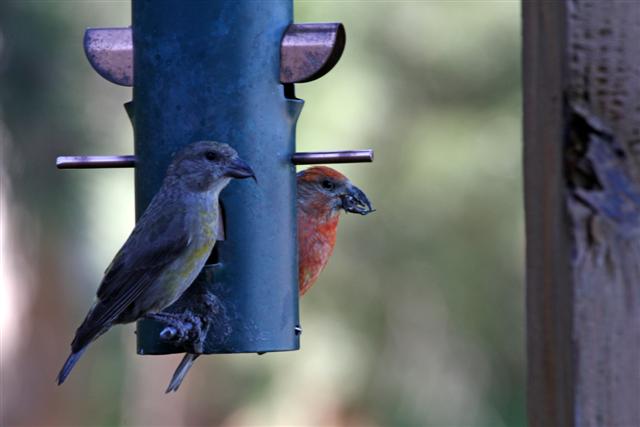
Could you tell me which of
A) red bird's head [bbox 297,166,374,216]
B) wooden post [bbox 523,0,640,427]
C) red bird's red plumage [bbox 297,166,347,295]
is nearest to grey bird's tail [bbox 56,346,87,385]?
red bird's red plumage [bbox 297,166,347,295]

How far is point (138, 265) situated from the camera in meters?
4.48

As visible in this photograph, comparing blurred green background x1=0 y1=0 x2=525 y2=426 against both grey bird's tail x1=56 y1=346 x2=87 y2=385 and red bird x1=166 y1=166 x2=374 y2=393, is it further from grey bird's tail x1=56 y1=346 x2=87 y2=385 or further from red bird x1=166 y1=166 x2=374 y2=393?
grey bird's tail x1=56 y1=346 x2=87 y2=385

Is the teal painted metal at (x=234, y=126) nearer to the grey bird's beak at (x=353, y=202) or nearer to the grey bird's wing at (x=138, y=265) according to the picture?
the grey bird's wing at (x=138, y=265)

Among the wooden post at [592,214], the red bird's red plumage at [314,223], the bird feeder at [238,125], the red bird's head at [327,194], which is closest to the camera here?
the wooden post at [592,214]

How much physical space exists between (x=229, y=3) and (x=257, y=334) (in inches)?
46.3

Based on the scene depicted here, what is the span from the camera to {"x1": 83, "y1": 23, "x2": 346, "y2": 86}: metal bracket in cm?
448

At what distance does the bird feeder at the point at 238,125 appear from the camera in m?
4.52

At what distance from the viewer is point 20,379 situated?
13000mm

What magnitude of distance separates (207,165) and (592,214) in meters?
2.30

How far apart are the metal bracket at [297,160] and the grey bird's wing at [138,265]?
0.98 feet

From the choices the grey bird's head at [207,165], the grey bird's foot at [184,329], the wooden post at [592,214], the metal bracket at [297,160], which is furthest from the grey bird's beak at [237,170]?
the wooden post at [592,214]

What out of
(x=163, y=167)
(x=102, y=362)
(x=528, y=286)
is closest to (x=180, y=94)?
(x=163, y=167)

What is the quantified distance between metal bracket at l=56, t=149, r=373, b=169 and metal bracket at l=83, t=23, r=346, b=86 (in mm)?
274

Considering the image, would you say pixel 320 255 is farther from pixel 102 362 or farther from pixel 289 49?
pixel 102 362
